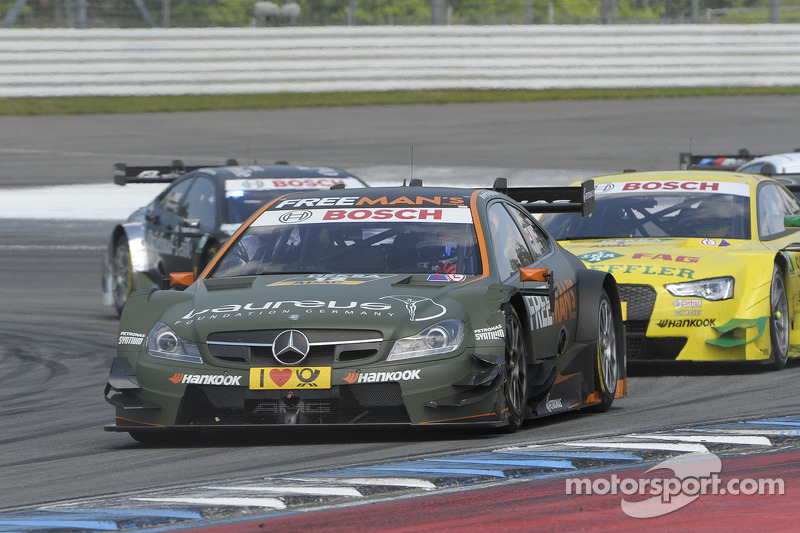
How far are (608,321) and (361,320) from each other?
221cm

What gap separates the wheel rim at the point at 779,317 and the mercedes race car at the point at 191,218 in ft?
12.5

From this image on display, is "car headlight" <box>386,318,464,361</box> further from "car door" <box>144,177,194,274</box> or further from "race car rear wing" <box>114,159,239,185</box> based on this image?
"race car rear wing" <box>114,159,239,185</box>

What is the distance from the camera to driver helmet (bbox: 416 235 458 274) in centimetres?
741

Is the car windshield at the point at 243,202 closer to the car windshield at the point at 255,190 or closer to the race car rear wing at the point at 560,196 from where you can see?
the car windshield at the point at 255,190

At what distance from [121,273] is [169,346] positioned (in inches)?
293

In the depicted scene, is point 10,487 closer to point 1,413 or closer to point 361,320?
point 361,320

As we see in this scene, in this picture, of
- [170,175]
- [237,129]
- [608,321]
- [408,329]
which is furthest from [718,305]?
[237,129]

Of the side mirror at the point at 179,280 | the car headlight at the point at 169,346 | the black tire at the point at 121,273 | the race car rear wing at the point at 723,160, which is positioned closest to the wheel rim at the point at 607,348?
the side mirror at the point at 179,280

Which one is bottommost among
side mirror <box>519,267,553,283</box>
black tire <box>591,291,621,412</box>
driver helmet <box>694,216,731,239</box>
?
black tire <box>591,291,621,412</box>

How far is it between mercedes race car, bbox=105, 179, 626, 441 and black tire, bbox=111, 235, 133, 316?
6045mm

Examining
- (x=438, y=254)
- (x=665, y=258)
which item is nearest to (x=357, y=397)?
(x=438, y=254)

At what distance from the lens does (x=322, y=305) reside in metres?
6.77

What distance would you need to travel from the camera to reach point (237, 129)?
2859cm

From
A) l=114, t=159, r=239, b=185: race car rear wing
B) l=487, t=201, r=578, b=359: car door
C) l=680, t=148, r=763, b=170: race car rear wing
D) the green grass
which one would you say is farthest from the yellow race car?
the green grass
